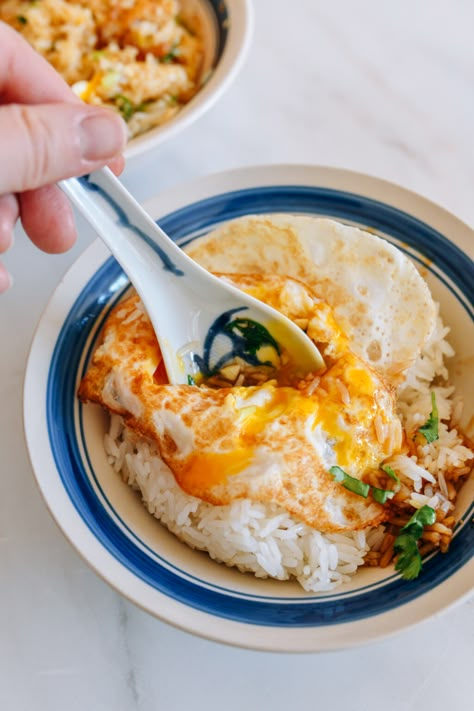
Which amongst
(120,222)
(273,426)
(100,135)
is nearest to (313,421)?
(273,426)

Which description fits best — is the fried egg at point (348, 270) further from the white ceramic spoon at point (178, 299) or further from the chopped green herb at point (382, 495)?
the chopped green herb at point (382, 495)

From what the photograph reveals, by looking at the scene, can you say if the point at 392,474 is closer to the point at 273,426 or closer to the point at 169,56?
the point at 273,426

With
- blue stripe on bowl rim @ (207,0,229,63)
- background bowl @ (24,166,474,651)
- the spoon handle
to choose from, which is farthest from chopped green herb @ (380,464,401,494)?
blue stripe on bowl rim @ (207,0,229,63)

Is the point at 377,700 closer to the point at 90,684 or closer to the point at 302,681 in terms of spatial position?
the point at 302,681

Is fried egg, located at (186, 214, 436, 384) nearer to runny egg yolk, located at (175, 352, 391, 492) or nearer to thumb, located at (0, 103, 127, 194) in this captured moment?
runny egg yolk, located at (175, 352, 391, 492)

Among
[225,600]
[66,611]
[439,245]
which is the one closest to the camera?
[225,600]

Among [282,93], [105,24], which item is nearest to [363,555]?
[282,93]

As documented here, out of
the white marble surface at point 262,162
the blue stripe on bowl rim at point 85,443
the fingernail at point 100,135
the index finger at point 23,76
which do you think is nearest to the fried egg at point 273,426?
the blue stripe on bowl rim at point 85,443
